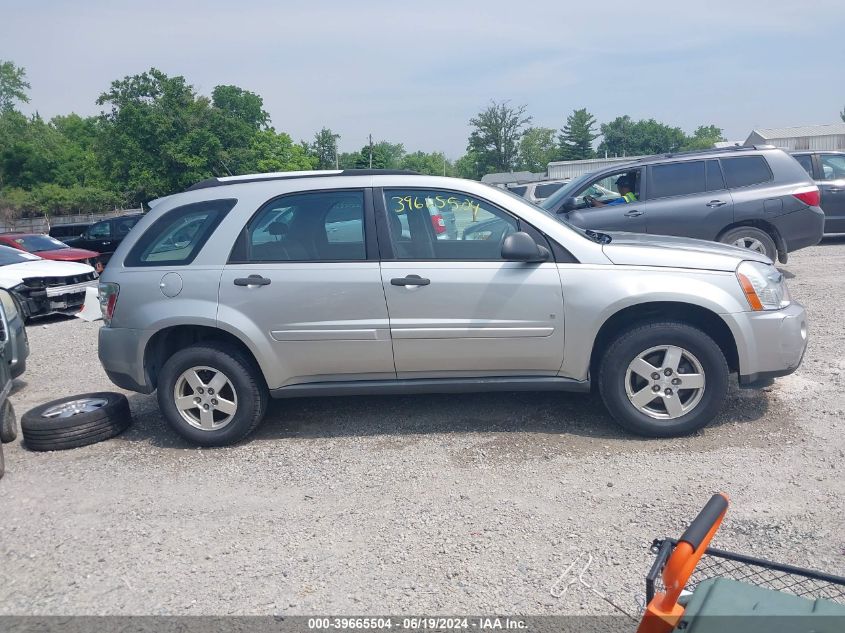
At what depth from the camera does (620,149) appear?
9594 centimetres

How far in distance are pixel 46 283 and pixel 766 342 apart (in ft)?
35.9

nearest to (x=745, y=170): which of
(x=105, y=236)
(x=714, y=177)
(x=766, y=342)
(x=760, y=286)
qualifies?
(x=714, y=177)

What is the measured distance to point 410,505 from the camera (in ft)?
14.1

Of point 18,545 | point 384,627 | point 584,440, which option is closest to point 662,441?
point 584,440

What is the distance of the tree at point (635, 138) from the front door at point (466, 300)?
93364 millimetres

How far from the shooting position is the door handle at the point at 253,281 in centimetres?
525

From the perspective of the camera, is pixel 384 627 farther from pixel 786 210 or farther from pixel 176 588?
pixel 786 210

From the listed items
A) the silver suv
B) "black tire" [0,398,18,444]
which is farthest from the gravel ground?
the silver suv

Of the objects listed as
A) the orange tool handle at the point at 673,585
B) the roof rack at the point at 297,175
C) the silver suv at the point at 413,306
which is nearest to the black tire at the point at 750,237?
the silver suv at the point at 413,306

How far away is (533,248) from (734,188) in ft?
20.5

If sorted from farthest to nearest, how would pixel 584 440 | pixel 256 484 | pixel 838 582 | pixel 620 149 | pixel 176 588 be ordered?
1. pixel 620 149
2. pixel 584 440
3. pixel 256 484
4. pixel 176 588
5. pixel 838 582

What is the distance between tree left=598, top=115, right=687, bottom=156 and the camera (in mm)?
94812

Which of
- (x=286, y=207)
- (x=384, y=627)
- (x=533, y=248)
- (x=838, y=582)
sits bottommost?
(x=384, y=627)

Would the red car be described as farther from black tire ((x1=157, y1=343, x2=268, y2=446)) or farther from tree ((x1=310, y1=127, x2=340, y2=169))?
tree ((x1=310, y1=127, x2=340, y2=169))
